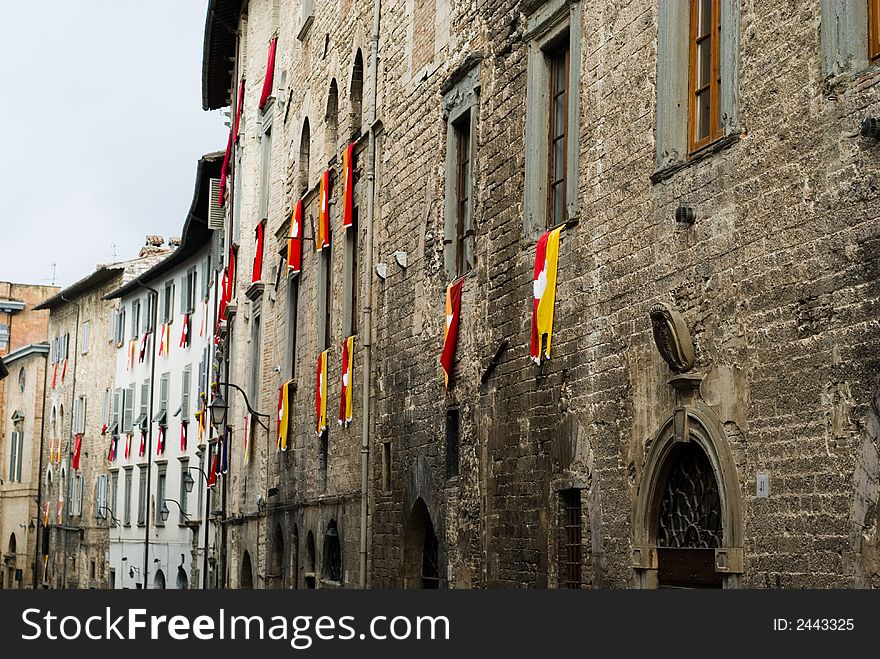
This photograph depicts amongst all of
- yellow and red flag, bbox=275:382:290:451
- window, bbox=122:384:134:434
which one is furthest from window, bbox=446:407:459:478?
window, bbox=122:384:134:434

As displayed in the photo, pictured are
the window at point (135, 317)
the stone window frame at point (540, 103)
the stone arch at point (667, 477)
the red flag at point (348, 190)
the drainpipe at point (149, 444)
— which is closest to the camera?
the stone arch at point (667, 477)

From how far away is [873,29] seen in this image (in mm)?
8312

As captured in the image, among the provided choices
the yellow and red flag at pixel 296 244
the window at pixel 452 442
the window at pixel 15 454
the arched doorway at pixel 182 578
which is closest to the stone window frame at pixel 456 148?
the window at pixel 452 442

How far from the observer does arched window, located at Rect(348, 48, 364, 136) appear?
20.4m

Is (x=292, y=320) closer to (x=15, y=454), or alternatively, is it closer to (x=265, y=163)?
(x=265, y=163)

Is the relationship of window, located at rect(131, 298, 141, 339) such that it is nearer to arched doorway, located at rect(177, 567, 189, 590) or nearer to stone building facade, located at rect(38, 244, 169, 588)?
stone building facade, located at rect(38, 244, 169, 588)

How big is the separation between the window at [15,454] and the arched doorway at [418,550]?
143ft

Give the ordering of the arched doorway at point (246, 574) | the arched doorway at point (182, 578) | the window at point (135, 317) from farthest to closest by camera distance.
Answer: the window at point (135, 317)
the arched doorway at point (182, 578)
the arched doorway at point (246, 574)

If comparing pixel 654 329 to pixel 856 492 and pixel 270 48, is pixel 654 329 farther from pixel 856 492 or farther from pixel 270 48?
pixel 270 48

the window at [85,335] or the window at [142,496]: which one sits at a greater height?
the window at [85,335]

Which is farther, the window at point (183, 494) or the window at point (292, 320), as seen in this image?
the window at point (183, 494)

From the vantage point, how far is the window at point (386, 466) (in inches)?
693

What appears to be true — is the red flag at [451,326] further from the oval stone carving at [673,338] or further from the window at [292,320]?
the window at [292,320]

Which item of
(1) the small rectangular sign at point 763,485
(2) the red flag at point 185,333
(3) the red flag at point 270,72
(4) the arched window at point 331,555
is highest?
(3) the red flag at point 270,72
